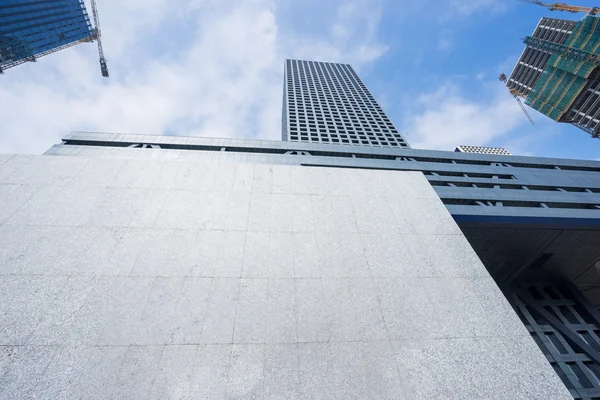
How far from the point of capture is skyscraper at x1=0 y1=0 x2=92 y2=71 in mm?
57544

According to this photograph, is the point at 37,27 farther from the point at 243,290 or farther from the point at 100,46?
the point at 243,290

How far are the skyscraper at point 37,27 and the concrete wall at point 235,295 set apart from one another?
7417cm

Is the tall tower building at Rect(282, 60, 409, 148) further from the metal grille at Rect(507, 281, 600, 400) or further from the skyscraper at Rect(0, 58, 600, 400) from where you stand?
the skyscraper at Rect(0, 58, 600, 400)

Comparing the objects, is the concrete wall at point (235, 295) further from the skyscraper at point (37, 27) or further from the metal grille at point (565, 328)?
the skyscraper at point (37, 27)

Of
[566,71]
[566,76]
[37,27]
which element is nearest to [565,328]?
[566,71]

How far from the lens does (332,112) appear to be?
6450 centimetres

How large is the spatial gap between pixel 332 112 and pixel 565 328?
54.3 metres

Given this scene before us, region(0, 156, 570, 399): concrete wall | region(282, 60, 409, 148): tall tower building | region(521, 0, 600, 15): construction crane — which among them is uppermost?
region(521, 0, 600, 15): construction crane

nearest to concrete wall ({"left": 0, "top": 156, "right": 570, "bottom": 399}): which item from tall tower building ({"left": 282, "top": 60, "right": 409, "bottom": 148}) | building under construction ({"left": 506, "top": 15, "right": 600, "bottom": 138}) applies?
tall tower building ({"left": 282, "top": 60, "right": 409, "bottom": 148})

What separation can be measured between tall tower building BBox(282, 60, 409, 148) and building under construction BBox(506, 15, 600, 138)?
54.1 metres

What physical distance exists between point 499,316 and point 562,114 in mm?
100622

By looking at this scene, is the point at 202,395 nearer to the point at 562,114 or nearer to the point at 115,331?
the point at 115,331

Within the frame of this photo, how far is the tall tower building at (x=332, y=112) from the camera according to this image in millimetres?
53219

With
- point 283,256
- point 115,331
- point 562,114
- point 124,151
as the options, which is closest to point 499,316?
point 283,256
